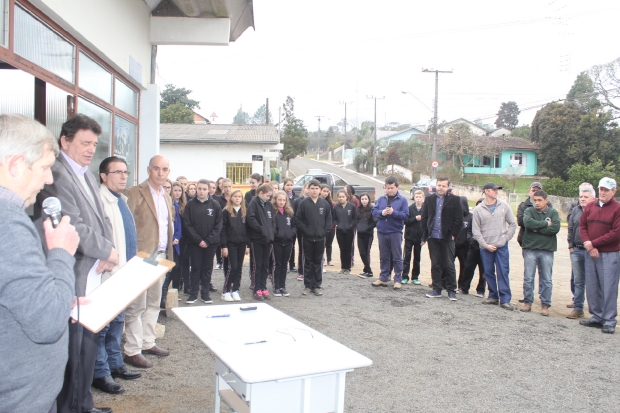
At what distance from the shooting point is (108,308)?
277 centimetres

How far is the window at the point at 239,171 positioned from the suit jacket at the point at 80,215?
26.4 m

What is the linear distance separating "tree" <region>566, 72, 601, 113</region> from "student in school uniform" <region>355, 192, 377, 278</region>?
118 ft

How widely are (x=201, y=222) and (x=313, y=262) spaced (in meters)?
2.19

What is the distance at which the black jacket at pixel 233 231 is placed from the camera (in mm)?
8250

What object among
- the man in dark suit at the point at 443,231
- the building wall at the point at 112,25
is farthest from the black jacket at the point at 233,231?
the man in dark suit at the point at 443,231

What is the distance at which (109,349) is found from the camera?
4.66 m

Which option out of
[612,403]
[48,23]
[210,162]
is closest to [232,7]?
[48,23]

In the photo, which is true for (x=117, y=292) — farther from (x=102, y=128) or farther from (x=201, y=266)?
(x=201, y=266)

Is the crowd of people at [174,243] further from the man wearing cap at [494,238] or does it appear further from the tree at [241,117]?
the tree at [241,117]

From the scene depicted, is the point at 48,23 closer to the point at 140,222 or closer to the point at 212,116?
the point at 140,222

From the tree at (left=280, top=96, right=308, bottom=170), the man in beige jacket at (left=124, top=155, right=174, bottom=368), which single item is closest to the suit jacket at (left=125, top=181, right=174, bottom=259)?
the man in beige jacket at (left=124, top=155, right=174, bottom=368)

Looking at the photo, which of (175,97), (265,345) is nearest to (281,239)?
(265,345)

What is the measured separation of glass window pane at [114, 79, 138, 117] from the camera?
23.3 ft

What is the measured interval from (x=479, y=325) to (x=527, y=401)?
2637mm
